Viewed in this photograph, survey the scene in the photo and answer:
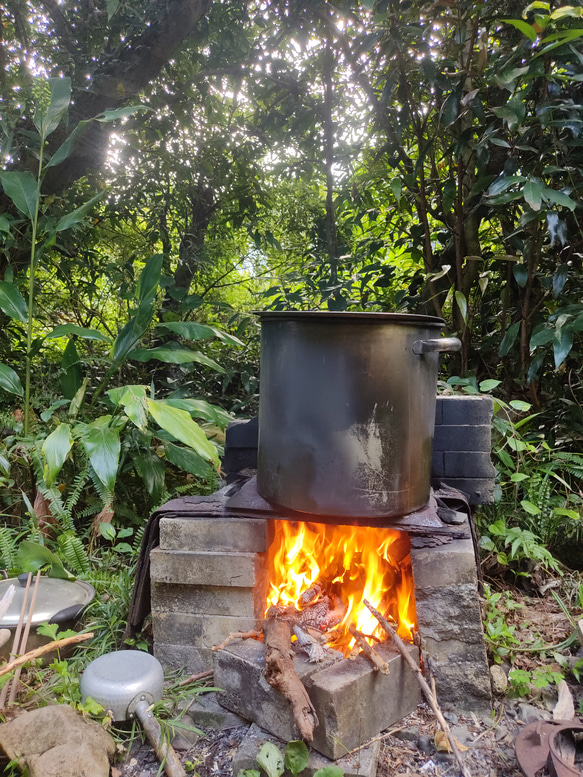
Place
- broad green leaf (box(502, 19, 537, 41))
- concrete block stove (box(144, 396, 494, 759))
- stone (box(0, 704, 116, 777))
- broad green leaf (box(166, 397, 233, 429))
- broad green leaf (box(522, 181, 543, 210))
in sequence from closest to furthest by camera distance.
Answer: stone (box(0, 704, 116, 777)) → concrete block stove (box(144, 396, 494, 759)) → broad green leaf (box(502, 19, 537, 41)) → broad green leaf (box(522, 181, 543, 210)) → broad green leaf (box(166, 397, 233, 429))

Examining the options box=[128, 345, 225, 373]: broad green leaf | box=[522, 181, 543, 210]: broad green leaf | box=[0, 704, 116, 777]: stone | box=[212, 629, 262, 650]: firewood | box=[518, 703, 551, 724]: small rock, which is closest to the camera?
box=[0, 704, 116, 777]: stone

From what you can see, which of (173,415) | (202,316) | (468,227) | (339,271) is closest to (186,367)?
(202,316)

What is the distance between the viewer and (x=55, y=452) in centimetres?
196

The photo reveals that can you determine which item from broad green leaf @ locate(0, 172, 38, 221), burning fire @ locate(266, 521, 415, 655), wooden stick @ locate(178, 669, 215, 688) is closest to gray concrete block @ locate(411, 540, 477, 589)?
burning fire @ locate(266, 521, 415, 655)

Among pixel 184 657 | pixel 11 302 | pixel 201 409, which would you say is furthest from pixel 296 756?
pixel 11 302

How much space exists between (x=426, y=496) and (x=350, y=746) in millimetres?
732

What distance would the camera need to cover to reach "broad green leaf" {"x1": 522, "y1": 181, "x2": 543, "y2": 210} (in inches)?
77.8

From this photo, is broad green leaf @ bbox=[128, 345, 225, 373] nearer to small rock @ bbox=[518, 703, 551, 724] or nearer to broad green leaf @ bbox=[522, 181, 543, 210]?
broad green leaf @ bbox=[522, 181, 543, 210]

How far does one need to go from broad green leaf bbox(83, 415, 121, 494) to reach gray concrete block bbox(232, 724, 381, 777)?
0.95m

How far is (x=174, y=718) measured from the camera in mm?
1492

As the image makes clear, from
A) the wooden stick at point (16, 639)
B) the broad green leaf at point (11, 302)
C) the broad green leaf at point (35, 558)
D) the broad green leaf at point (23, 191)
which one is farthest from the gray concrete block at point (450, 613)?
the broad green leaf at point (23, 191)

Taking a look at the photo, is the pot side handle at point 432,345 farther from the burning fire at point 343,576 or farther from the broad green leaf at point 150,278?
the broad green leaf at point 150,278

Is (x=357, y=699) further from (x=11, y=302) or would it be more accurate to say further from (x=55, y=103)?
(x=55, y=103)

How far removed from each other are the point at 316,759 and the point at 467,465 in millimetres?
1170
